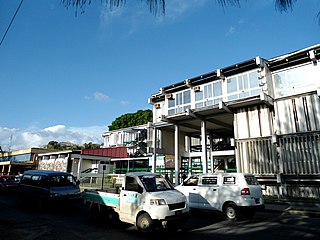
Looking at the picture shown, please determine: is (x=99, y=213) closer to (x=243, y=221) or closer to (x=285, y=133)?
(x=243, y=221)

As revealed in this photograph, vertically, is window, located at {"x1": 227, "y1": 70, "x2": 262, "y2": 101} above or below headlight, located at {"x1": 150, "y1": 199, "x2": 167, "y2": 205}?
above

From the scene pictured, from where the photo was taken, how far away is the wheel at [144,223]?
6863mm

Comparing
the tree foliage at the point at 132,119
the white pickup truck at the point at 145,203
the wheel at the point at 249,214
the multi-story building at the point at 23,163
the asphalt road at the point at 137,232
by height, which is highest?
the tree foliage at the point at 132,119

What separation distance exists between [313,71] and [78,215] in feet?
59.2

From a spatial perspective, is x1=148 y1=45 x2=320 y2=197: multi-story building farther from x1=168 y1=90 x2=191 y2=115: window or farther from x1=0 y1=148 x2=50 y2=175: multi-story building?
x1=0 y1=148 x2=50 y2=175: multi-story building

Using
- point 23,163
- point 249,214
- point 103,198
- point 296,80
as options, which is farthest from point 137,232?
point 23,163

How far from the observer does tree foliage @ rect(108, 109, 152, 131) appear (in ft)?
166

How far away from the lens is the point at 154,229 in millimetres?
6898

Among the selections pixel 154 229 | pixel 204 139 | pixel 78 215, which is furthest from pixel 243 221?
pixel 204 139

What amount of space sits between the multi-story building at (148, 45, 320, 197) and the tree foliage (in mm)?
26533

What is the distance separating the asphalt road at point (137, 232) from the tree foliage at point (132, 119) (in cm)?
4051

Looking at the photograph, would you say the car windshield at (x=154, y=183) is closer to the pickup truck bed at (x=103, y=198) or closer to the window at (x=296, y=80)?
the pickup truck bed at (x=103, y=198)

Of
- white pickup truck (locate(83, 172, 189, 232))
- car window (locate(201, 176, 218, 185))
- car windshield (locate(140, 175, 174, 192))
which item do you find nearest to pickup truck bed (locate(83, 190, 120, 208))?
white pickup truck (locate(83, 172, 189, 232))

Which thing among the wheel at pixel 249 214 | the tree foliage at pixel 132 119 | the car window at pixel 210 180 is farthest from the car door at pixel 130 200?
the tree foliage at pixel 132 119
